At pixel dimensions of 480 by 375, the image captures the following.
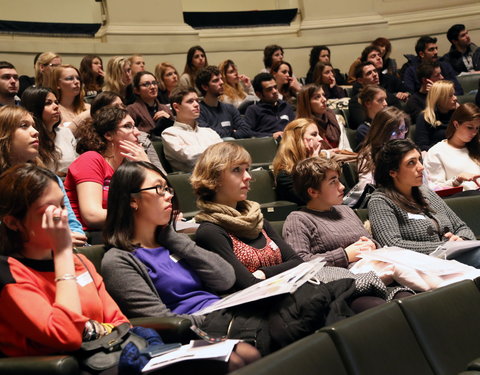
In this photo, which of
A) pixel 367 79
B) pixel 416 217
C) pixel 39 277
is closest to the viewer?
pixel 39 277

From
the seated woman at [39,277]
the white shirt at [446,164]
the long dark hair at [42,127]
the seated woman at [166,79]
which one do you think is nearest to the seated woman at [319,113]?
the white shirt at [446,164]

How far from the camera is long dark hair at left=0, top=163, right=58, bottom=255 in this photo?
1998mm

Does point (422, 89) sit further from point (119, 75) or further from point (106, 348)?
point (106, 348)

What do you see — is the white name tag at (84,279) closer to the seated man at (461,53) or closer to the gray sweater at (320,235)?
the gray sweater at (320,235)

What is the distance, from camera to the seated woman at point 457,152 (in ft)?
14.5

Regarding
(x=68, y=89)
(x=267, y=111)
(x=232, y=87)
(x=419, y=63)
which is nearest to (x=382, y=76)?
(x=419, y=63)

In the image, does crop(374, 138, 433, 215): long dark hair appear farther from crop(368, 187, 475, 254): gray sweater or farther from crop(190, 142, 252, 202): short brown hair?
crop(190, 142, 252, 202): short brown hair

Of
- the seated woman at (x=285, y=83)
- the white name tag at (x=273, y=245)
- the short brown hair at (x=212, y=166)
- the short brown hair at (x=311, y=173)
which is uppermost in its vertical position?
the seated woman at (x=285, y=83)

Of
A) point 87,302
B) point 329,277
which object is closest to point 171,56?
point 329,277

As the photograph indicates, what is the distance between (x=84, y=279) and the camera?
2.15 metres

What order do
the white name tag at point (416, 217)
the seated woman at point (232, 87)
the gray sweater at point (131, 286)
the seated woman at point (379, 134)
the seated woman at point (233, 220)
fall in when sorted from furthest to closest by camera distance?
the seated woman at point (232, 87) → the seated woman at point (379, 134) → the white name tag at point (416, 217) → the seated woman at point (233, 220) → the gray sweater at point (131, 286)

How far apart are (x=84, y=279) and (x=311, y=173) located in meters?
1.37

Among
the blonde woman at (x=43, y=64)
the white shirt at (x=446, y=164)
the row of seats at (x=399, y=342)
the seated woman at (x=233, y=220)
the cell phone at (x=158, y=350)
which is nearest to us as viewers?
the row of seats at (x=399, y=342)

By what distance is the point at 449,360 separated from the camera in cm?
186
